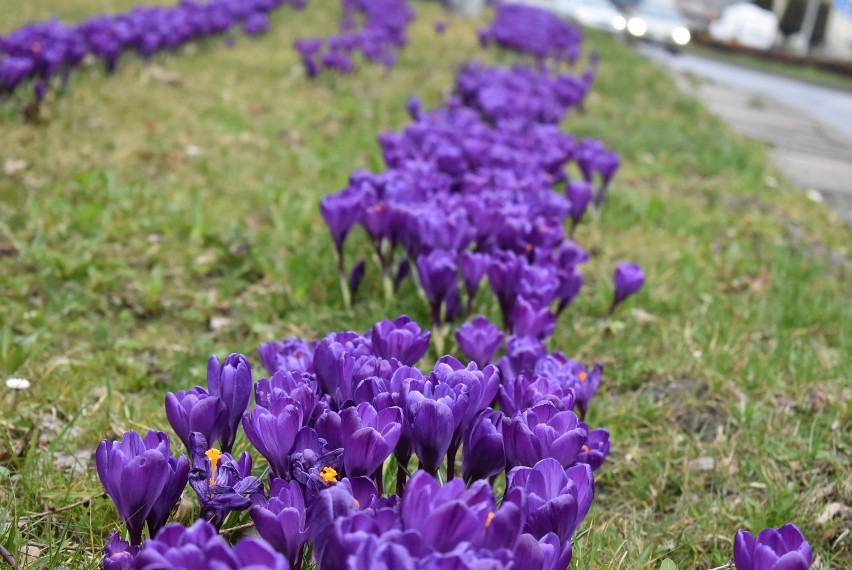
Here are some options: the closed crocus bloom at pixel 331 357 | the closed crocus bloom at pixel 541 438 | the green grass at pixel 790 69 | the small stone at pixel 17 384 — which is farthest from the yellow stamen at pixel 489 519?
the green grass at pixel 790 69

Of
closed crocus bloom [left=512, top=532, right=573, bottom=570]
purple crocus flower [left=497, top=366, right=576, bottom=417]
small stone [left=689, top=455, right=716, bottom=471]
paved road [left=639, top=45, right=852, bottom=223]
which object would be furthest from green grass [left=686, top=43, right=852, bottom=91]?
closed crocus bloom [left=512, top=532, right=573, bottom=570]

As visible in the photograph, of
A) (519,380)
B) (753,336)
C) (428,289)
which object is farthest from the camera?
(753,336)

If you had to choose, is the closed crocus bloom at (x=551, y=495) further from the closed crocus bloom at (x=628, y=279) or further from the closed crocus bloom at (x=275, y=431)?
the closed crocus bloom at (x=628, y=279)

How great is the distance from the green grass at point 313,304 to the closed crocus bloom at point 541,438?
0.31 metres

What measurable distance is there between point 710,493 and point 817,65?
29168mm

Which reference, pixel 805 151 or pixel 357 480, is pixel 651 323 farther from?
pixel 805 151

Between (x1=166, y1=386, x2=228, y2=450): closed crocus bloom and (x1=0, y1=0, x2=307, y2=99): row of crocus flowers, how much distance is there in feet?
14.3

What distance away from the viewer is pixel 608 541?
2.05m

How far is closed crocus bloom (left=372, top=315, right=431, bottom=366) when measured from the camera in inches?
77.3

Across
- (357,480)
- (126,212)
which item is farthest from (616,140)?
(357,480)

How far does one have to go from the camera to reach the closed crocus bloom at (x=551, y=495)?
1.41 meters

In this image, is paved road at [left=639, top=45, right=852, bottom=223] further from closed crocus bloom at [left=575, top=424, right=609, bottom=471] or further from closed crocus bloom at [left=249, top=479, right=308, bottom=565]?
closed crocus bloom at [left=249, top=479, right=308, bottom=565]

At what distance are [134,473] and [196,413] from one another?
23 centimetres

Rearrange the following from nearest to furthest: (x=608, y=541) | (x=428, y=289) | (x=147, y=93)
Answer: (x=608, y=541) < (x=428, y=289) < (x=147, y=93)
